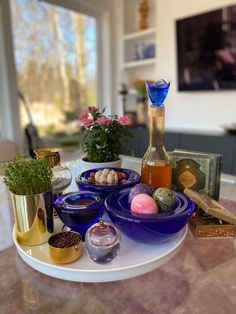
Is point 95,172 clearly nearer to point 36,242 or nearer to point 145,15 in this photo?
point 36,242

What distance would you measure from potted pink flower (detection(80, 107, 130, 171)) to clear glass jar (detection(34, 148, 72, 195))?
186mm

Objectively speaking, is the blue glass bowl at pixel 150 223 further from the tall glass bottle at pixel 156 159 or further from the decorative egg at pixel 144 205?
the tall glass bottle at pixel 156 159

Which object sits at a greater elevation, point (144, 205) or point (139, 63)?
point (139, 63)

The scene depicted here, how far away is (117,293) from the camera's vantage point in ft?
1.61

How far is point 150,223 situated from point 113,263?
0.38 ft

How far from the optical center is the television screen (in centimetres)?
253

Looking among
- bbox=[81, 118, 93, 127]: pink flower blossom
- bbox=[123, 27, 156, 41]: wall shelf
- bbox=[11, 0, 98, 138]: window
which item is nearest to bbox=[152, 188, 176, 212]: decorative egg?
bbox=[81, 118, 93, 127]: pink flower blossom

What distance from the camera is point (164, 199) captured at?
2.08ft

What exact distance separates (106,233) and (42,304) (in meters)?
0.18

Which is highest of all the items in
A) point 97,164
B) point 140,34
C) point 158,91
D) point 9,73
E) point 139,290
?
point 140,34

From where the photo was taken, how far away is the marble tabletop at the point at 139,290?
Answer: 455 mm

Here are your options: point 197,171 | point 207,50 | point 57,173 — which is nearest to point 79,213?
point 57,173

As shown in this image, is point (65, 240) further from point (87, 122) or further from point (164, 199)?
point (87, 122)

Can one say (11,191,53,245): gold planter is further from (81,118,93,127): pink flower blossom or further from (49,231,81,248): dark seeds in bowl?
(81,118,93,127): pink flower blossom
